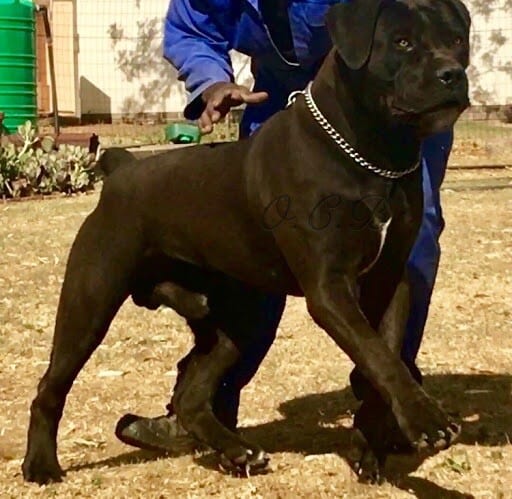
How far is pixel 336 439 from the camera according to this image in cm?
477

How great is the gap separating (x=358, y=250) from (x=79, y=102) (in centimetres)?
1499

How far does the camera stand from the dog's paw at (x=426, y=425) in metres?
3.25

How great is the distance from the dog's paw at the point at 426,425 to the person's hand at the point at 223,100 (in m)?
1.29

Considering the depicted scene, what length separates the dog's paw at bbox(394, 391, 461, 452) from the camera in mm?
3246

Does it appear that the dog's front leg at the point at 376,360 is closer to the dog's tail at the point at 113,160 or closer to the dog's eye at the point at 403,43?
the dog's eye at the point at 403,43

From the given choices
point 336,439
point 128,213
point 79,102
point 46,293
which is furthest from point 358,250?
point 79,102

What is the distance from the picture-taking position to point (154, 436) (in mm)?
4543

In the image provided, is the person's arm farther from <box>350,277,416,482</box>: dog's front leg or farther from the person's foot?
the person's foot

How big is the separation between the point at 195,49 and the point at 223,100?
35 cm

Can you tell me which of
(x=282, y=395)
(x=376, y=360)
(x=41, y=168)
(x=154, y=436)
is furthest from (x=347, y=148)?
(x=41, y=168)

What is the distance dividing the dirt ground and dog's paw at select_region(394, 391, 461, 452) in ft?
2.39

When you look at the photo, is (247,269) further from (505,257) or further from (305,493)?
(505,257)

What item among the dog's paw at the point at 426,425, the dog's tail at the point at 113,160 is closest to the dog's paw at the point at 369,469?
the dog's paw at the point at 426,425

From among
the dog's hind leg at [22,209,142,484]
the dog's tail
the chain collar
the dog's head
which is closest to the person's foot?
the dog's hind leg at [22,209,142,484]
